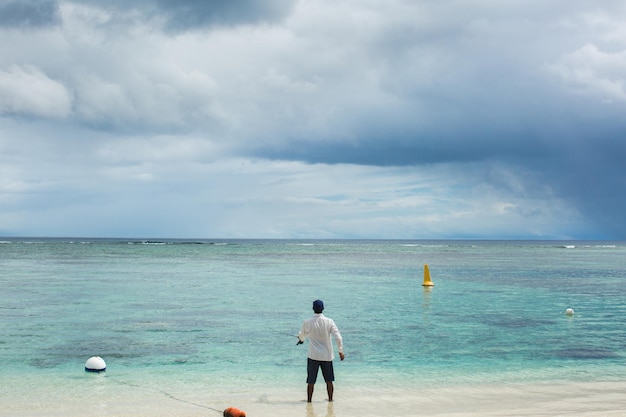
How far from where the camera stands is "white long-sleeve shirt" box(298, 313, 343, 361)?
12.1 m

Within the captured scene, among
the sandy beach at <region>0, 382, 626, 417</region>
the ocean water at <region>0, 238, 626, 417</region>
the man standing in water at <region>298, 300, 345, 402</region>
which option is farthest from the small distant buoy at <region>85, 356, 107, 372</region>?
the man standing in water at <region>298, 300, 345, 402</region>

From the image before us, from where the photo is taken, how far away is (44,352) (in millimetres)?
17969

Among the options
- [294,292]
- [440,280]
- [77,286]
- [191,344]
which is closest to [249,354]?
[191,344]

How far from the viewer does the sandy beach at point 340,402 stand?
12.1m

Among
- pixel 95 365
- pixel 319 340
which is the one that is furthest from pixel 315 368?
pixel 95 365

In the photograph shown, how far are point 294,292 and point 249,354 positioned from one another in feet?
59.4

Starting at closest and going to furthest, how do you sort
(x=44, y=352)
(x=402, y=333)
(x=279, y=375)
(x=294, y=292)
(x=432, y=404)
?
(x=432, y=404)
(x=279, y=375)
(x=44, y=352)
(x=402, y=333)
(x=294, y=292)

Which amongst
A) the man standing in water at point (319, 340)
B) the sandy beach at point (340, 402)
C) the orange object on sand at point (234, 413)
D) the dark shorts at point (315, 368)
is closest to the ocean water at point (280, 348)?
the sandy beach at point (340, 402)

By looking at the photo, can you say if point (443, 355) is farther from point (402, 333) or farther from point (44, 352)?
point (44, 352)

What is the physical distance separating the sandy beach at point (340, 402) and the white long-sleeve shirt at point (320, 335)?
1085 mm

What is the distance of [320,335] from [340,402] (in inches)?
70.6

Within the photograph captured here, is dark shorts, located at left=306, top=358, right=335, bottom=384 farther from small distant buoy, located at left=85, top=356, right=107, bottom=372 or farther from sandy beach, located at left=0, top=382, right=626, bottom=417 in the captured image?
small distant buoy, located at left=85, top=356, right=107, bottom=372

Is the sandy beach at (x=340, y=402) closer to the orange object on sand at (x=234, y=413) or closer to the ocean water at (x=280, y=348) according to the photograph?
the ocean water at (x=280, y=348)

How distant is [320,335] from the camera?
12.2 metres
